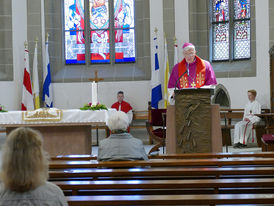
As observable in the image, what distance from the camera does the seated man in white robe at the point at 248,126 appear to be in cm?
998

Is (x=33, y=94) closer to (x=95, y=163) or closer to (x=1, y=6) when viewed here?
(x=1, y=6)

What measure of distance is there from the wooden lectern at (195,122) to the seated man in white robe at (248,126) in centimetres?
434

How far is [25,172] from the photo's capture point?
6.26ft

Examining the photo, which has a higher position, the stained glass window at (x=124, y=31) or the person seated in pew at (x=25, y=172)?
the stained glass window at (x=124, y=31)

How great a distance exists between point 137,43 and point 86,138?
528 centimetres

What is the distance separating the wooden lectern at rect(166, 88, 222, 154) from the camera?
18.8 feet

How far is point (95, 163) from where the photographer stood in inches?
149

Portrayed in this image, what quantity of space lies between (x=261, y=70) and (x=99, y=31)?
4.56 meters

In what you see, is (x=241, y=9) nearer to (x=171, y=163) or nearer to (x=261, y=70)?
(x=261, y=70)

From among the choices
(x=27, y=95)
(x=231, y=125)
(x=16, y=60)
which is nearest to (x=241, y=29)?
(x=231, y=125)

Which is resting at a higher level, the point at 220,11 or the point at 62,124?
the point at 220,11

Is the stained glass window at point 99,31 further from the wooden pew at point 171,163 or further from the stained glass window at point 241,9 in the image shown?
the wooden pew at point 171,163

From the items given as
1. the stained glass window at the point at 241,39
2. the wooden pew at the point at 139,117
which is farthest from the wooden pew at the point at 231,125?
the wooden pew at the point at 139,117

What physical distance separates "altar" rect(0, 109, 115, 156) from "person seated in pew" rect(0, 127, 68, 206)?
19.3 ft
